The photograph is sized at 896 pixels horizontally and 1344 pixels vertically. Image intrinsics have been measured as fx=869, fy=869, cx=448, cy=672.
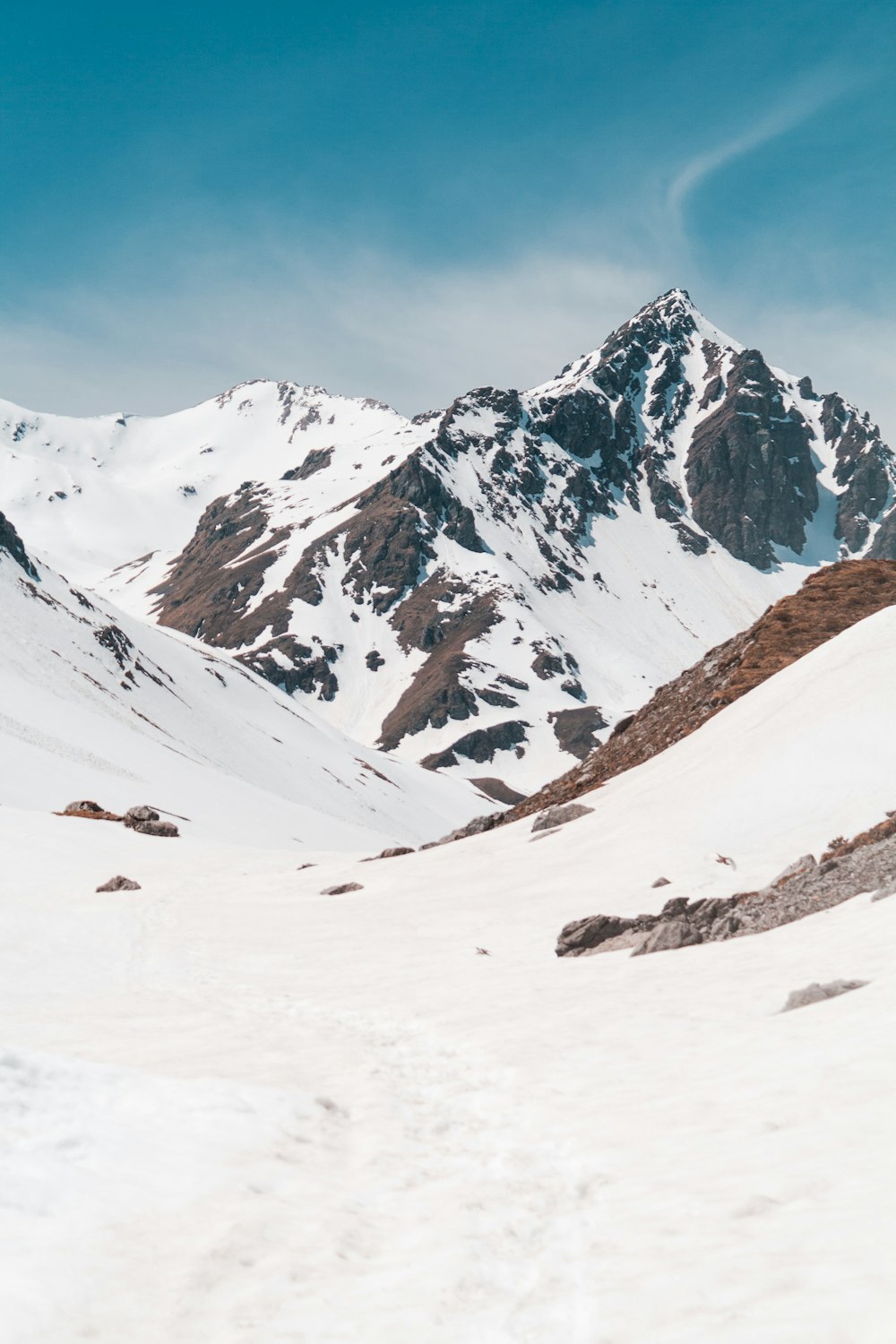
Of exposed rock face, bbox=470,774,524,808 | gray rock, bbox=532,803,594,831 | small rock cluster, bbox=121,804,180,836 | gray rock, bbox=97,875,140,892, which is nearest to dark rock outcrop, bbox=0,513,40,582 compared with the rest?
small rock cluster, bbox=121,804,180,836

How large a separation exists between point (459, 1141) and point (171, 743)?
88437mm

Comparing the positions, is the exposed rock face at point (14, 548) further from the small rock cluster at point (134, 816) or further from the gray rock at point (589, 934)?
the gray rock at point (589, 934)

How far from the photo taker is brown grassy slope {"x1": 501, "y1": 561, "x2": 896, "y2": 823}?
38375 mm

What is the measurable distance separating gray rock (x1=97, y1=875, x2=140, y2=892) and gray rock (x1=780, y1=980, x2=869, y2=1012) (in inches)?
1010

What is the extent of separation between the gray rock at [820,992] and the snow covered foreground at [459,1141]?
0.39 metres

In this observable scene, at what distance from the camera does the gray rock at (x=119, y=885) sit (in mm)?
31266

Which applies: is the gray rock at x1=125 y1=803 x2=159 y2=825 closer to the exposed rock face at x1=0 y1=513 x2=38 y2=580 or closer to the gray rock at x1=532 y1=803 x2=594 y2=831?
the gray rock at x1=532 y1=803 x2=594 y2=831

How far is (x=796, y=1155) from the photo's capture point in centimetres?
741

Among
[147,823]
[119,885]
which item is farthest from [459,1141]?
[147,823]

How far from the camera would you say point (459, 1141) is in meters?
9.46

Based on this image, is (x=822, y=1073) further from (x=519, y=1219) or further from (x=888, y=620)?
(x=888, y=620)

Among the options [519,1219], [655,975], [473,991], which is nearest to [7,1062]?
[519,1219]

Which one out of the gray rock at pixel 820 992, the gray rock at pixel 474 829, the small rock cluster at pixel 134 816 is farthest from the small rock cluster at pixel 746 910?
the small rock cluster at pixel 134 816

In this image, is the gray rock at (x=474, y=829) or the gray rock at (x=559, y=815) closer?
the gray rock at (x=559, y=815)
